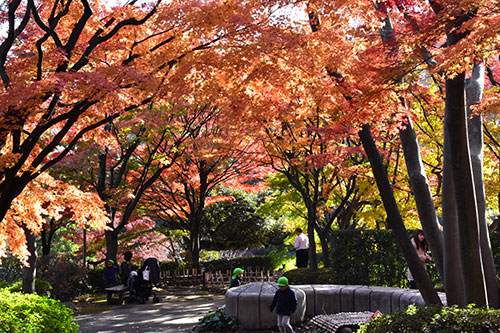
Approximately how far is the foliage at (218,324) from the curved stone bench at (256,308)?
0.13 meters

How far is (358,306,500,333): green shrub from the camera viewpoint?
14.7ft

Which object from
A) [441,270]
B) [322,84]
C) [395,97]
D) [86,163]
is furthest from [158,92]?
[86,163]

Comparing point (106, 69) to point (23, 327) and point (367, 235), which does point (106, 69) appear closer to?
point (23, 327)

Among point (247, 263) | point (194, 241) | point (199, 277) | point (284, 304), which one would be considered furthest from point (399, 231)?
point (247, 263)

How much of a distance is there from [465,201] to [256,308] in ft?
16.8

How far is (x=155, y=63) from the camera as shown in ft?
28.5

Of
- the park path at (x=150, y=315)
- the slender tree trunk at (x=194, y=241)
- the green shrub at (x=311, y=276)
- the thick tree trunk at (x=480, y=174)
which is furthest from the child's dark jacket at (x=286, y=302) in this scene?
the slender tree trunk at (x=194, y=241)

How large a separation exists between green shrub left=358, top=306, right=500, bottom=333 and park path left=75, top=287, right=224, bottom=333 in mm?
6168

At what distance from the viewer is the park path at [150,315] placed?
10859mm

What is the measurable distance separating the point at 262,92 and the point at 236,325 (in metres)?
5.18

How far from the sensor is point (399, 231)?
707 centimetres

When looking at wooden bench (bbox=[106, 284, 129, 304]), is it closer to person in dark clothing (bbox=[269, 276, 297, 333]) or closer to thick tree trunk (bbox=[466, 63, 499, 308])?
person in dark clothing (bbox=[269, 276, 297, 333])

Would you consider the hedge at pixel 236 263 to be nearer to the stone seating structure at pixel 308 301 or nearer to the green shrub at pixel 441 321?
the stone seating structure at pixel 308 301

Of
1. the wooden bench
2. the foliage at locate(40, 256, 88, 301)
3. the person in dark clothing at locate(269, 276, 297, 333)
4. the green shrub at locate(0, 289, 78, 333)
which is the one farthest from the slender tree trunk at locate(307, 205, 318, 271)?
the green shrub at locate(0, 289, 78, 333)
